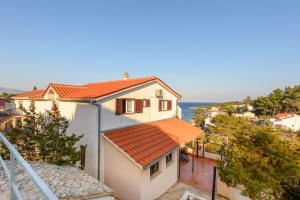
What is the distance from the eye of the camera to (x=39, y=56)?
61.2 feet

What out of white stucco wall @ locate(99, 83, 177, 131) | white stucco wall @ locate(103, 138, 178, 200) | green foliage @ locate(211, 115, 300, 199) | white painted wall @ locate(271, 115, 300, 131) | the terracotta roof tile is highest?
the terracotta roof tile

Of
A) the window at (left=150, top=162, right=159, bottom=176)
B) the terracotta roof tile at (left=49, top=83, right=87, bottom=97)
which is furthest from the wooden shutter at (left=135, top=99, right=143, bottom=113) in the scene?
the terracotta roof tile at (left=49, top=83, right=87, bottom=97)

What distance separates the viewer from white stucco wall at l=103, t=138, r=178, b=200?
35.1 feet

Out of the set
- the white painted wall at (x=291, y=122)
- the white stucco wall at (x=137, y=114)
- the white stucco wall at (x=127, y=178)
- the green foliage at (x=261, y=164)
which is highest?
the white stucco wall at (x=137, y=114)

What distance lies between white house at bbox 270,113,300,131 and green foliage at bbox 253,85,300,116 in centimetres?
1565

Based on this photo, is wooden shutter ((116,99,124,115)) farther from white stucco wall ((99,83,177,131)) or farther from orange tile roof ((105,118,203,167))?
orange tile roof ((105,118,203,167))

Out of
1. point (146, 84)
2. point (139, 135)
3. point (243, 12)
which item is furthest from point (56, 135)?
point (243, 12)

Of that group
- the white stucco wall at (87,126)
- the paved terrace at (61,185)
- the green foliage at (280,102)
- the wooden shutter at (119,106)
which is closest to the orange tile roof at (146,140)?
the white stucco wall at (87,126)

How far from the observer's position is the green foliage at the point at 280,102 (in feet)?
283

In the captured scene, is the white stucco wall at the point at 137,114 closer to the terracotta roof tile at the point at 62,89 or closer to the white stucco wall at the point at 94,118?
the white stucco wall at the point at 94,118

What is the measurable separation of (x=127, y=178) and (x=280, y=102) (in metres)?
99.3

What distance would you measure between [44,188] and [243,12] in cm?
1953

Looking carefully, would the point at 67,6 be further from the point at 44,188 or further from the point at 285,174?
the point at 285,174

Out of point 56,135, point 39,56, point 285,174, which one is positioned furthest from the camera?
point 39,56
